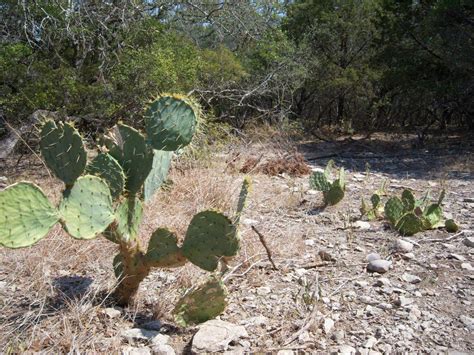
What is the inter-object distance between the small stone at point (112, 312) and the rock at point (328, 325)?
0.95 metres

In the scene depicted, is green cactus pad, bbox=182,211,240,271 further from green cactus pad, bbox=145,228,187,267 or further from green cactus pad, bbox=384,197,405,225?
green cactus pad, bbox=384,197,405,225

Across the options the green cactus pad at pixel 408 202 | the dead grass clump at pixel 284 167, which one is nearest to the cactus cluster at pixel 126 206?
the green cactus pad at pixel 408 202

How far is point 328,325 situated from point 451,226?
177 cm

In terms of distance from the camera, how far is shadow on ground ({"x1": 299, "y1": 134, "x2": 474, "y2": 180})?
646 centimetres

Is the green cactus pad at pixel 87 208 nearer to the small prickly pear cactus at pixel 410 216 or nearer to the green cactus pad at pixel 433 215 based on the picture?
the small prickly pear cactus at pixel 410 216

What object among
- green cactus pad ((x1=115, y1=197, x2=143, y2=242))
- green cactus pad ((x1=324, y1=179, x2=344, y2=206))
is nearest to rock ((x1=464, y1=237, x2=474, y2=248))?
green cactus pad ((x1=324, y1=179, x2=344, y2=206))

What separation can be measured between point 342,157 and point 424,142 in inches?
98.5

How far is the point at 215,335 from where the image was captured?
194 cm

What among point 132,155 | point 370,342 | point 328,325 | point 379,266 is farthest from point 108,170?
point 379,266

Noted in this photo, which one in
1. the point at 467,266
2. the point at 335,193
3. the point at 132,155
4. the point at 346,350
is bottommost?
the point at 346,350

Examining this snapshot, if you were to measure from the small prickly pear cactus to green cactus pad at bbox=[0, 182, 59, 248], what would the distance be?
2.54 metres

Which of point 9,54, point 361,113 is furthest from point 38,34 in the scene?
point 361,113

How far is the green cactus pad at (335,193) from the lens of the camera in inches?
160

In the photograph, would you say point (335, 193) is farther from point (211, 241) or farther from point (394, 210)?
point (211, 241)
